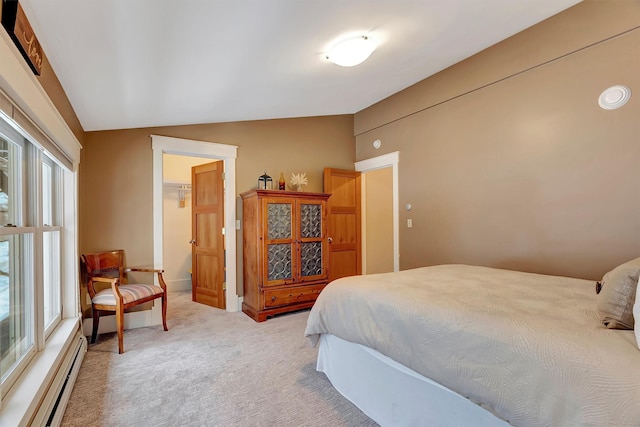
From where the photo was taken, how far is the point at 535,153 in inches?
101

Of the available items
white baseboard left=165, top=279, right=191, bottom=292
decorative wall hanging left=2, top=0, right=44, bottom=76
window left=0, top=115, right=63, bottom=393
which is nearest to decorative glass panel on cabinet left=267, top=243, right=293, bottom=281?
window left=0, top=115, right=63, bottom=393

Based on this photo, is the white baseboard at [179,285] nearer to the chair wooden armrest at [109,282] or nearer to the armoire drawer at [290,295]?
the chair wooden armrest at [109,282]

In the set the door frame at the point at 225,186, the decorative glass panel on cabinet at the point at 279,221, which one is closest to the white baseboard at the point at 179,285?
the door frame at the point at 225,186

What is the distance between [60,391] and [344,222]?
3345mm

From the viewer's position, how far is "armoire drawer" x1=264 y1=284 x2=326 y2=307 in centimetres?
340

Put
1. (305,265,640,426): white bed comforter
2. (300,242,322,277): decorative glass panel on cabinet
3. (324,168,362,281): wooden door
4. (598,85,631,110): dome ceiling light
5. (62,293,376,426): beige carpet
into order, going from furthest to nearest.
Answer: (324,168,362,281): wooden door
(300,242,322,277): decorative glass panel on cabinet
(598,85,631,110): dome ceiling light
(62,293,376,426): beige carpet
(305,265,640,426): white bed comforter

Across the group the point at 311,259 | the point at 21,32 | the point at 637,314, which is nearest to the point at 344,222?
the point at 311,259

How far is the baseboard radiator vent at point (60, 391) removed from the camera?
1.43 meters

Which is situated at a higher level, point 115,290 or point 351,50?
point 351,50

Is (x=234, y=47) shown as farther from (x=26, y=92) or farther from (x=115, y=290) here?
(x=115, y=290)

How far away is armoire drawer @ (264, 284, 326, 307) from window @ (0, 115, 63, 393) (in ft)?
6.43

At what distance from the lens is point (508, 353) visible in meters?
1.04

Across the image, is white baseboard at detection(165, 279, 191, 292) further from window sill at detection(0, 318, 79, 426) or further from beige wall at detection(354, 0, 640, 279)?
beige wall at detection(354, 0, 640, 279)

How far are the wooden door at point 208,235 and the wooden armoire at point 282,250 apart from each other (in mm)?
333
